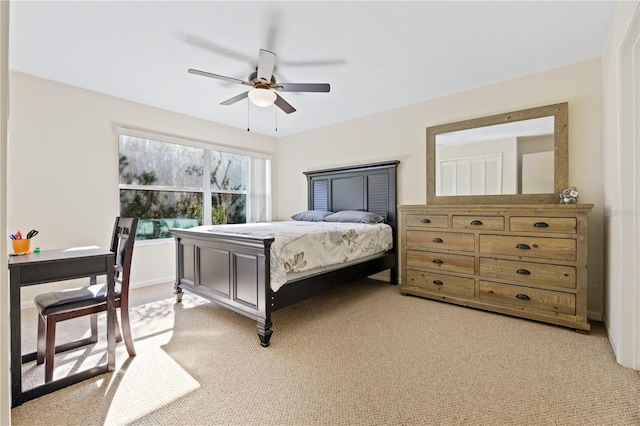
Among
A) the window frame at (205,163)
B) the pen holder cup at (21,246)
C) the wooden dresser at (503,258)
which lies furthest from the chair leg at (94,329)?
the wooden dresser at (503,258)

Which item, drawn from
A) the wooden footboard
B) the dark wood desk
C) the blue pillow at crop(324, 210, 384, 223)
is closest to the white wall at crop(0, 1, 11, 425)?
the dark wood desk

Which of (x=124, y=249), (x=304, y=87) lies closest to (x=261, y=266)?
(x=124, y=249)

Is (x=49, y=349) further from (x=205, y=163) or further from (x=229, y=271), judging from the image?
(x=205, y=163)

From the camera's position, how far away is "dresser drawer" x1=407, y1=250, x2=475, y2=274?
9.95ft

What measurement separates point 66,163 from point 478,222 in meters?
4.54

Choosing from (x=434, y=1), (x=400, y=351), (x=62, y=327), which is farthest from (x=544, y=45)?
(x=62, y=327)

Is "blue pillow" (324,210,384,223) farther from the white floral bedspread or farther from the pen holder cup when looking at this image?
the pen holder cup

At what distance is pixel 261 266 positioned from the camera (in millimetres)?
2291

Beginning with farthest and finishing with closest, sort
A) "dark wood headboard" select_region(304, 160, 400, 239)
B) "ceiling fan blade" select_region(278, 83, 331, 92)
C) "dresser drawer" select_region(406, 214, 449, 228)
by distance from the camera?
"dark wood headboard" select_region(304, 160, 400, 239), "dresser drawer" select_region(406, 214, 449, 228), "ceiling fan blade" select_region(278, 83, 331, 92)

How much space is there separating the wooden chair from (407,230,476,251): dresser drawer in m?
2.78

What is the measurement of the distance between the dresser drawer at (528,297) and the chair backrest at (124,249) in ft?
10.2

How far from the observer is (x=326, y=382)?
1749 mm

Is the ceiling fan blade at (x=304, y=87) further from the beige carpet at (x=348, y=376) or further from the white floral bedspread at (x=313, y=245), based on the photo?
the beige carpet at (x=348, y=376)

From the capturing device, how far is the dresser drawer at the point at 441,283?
302 cm
